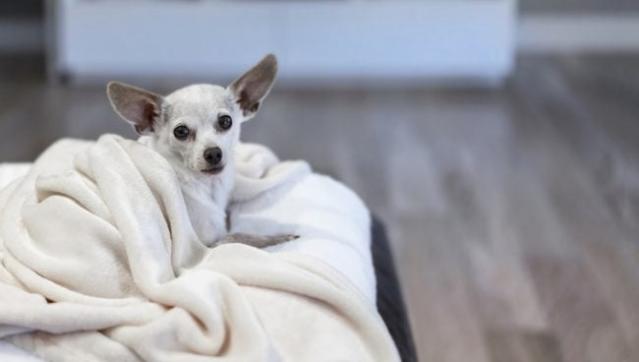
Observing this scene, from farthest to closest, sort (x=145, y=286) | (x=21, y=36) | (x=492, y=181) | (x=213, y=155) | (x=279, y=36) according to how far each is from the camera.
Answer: (x=21, y=36) < (x=279, y=36) < (x=492, y=181) < (x=213, y=155) < (x=145, y=286)

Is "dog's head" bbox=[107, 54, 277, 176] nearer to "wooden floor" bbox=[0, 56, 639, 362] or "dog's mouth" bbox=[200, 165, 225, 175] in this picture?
"dog's mouth" bbox=[200, 165, 225, 175]

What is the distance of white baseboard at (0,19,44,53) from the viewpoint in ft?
15.8

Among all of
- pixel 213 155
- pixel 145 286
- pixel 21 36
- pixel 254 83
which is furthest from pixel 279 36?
pixel 145 286

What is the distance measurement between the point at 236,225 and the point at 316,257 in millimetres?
185

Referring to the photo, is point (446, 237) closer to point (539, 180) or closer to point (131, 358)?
point (539, 180)

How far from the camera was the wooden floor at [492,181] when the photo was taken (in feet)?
7.42

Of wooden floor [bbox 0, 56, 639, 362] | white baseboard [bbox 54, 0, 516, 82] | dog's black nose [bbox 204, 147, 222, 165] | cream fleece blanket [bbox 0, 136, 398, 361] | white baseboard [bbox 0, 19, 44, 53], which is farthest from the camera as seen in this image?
white baseboard [bbox 0, 19, 44, 53]

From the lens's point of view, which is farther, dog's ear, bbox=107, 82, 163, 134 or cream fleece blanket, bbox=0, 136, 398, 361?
dog's ear, bbox=107, 82, 163, 134

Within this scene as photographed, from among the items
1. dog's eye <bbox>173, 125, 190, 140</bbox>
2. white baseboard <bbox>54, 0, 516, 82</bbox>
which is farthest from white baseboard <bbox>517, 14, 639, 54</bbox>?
dog's eye <bbox>173, 125, 190, 140</bbox>

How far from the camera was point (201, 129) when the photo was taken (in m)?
1.44

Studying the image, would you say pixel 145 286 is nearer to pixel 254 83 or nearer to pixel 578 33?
pixel 254 83

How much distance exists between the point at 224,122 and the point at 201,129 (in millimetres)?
38

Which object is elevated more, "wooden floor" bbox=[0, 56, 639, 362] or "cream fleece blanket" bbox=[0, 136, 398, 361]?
"cream fleece blanket" bbox=[0, 136, 398, 361]

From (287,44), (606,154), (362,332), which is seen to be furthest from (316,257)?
(287,44)
